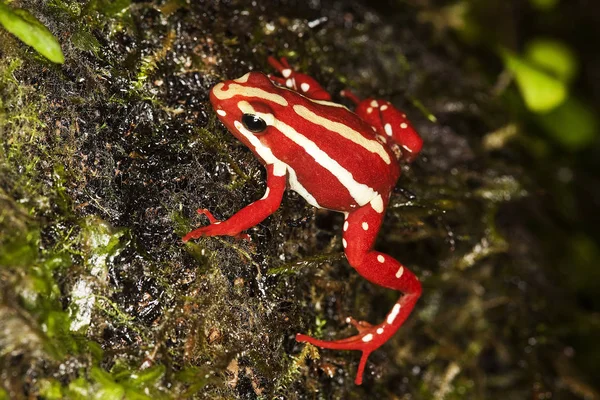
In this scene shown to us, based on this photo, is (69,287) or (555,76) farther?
(555,76)

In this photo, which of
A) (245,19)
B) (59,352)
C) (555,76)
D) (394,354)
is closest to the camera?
(59,352)

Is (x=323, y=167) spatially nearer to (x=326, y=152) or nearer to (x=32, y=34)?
(x=326, y=152)

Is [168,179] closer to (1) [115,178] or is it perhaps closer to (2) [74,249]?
(1) [115,178]

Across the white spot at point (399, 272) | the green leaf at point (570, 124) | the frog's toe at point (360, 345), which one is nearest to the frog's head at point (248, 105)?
the white spot at point (399, 272)

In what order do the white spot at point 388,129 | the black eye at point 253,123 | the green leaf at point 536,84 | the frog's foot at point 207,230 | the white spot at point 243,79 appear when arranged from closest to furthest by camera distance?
1. the frog's foot at point 207,230
2. the black eye at point 253,123
3. the white spot at point 243,79
4. the white spot at point 388,129
5. the green leaf at point 536,84

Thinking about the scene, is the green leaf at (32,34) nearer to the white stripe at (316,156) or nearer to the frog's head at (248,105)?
the frog's head at (248,105)

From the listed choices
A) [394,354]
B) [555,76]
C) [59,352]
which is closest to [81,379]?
[59,352]
